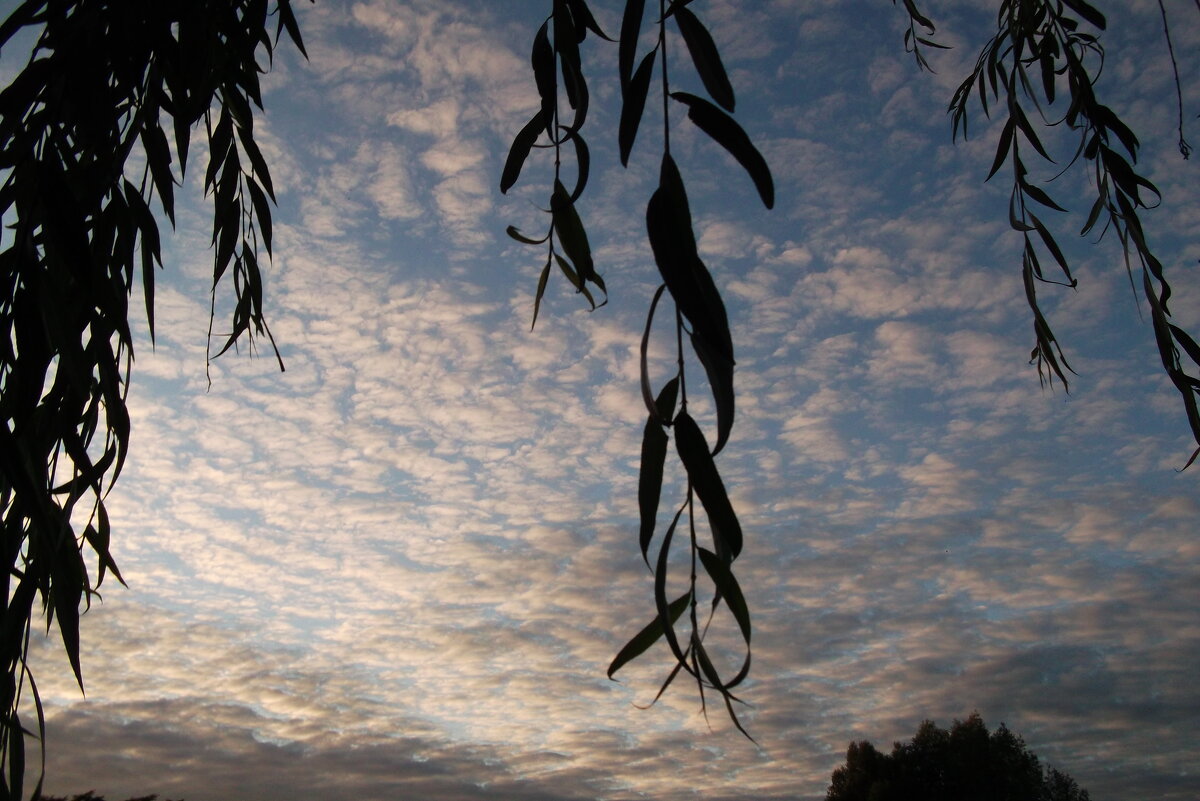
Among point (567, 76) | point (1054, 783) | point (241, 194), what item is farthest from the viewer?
point (1054, 783)

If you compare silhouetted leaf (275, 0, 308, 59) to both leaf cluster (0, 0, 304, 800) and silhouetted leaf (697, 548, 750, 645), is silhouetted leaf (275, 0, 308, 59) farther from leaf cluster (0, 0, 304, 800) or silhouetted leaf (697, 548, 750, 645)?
silhouetted leaf (697, 548, 750, 645)

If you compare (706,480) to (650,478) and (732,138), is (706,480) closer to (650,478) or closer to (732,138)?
(650,478)

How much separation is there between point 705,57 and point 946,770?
87.8 feet

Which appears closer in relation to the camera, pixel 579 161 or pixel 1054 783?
pixel 579 161

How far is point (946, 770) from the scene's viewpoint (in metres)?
23.9

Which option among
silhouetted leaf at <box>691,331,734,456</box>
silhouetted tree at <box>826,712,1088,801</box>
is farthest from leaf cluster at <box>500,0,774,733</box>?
silhouetted tree at <box>826,712,1088,801</box>

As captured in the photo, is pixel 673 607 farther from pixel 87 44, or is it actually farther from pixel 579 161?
pixel 87 44

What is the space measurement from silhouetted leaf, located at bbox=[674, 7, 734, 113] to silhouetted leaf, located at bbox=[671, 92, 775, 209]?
0.03 meters

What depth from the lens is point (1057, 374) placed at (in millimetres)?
2316

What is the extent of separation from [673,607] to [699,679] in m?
0.09

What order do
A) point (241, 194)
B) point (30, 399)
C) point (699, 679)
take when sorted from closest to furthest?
point (699, 679) < point (30, 399) < point (241, 194)

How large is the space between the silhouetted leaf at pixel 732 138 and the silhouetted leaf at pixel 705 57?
3 centimetres

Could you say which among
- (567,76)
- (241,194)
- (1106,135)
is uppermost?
(1106,135)

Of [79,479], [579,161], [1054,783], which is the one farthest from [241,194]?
[1054,783]
